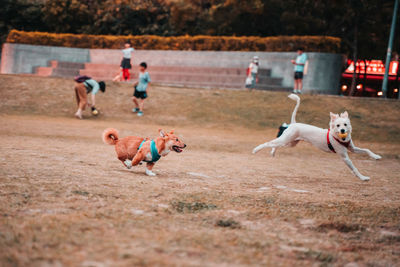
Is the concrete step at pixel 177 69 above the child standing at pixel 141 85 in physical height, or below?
above

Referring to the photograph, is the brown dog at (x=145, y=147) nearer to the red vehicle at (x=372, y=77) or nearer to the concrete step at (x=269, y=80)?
the concrete step at (x=269, y=80)

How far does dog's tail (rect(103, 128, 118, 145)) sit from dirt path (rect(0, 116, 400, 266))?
1.22 ft

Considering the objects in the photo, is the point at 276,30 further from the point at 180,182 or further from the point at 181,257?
the point at 181,257

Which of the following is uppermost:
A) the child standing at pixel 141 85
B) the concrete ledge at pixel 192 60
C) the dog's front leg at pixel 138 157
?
the concrete ledge at pixel 192 60

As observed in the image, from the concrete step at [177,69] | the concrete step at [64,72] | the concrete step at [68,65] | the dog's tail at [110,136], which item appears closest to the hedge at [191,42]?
the concrete step at [177,69]

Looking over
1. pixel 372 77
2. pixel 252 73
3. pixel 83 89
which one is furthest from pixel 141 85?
pixel 372 77

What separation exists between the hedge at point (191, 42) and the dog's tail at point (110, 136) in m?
18.2

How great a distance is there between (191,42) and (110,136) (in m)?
19.9

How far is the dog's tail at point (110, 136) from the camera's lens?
576cm

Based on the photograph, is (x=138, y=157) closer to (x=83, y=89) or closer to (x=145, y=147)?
(x=145, y=147)

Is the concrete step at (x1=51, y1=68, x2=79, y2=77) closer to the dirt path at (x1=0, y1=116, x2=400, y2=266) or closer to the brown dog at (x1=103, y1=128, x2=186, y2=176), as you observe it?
the dirt path at (x1=0, y1=116, x2=400, y2=266)

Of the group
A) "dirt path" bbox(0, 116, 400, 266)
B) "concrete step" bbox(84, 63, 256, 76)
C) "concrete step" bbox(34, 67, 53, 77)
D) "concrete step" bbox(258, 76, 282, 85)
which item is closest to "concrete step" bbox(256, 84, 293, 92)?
"concrete step" bbox(258, 76, 282, 85)

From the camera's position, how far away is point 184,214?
370cm

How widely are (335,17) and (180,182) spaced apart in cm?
2415
